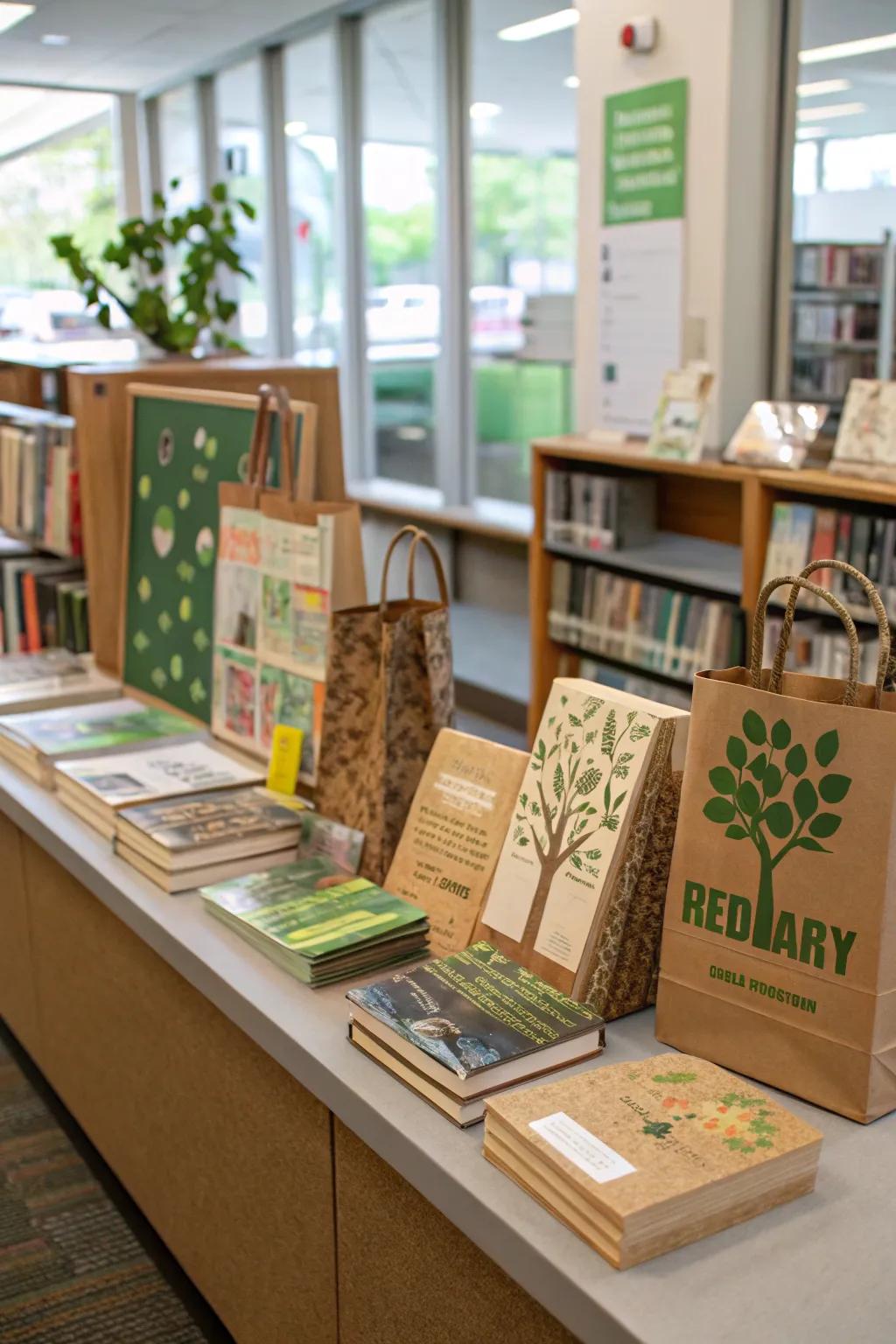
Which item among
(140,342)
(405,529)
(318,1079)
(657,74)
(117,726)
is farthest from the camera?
(657,74)

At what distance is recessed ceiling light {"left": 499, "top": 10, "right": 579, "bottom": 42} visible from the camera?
5742 mm

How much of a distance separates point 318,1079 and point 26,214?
10302 mm

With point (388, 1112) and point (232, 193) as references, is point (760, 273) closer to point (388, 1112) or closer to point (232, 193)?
point (388, 1112)

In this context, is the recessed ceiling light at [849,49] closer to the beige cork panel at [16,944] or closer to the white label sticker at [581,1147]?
the beige cork panel at [16,944]

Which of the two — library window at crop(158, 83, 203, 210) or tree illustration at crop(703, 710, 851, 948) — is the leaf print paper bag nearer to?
tree illustration at crop(703, 710, 851, 948)

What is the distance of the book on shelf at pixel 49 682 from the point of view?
2553mm

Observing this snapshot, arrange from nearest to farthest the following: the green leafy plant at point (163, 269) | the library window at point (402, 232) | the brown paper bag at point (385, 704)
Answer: the brown paper bag at point (385, 704)
the green leafy plant at point (163, 269)
the library window at point (402, 232)

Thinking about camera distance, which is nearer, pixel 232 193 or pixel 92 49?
pixel 92 49

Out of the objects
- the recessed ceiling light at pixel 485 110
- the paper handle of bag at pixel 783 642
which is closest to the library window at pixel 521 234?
the recessed ceiling light at pixel 485 110

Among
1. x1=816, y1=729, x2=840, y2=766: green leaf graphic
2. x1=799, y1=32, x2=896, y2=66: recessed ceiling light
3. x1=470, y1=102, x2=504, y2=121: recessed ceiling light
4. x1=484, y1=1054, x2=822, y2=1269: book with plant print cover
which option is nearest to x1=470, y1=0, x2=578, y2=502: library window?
x1=470, y1=102, x2=504, y2=121: recessed ceiling light

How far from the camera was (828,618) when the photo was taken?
377 centimetres

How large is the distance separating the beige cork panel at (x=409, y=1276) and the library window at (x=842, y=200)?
3710 millimetres

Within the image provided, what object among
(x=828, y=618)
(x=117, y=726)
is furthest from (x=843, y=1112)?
(x=828, y=618)

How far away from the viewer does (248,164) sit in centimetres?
841
